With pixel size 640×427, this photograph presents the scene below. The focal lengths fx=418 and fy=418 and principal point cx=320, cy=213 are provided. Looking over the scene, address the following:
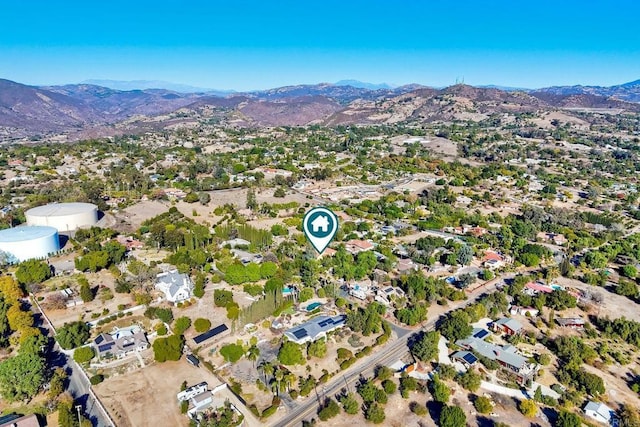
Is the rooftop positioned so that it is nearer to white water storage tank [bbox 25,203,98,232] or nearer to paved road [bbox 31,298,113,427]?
paved road [bbox 31,298,113,427]

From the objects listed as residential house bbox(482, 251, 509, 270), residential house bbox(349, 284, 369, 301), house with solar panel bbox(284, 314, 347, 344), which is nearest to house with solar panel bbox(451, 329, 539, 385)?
house with solar panel bbox(284, 314, 347, 344)

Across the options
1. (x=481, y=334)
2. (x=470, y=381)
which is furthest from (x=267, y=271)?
(x=470, y=381)

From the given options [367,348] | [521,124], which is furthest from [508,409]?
[521,124]

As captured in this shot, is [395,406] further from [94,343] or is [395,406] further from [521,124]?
[521,124]

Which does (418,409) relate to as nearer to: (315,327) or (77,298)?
(315,327)

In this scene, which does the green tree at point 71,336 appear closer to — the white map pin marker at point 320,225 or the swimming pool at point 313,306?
the swimming pool at point 313,306

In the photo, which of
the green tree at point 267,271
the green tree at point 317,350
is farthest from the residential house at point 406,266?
Answer: the green tree at point 317,350
